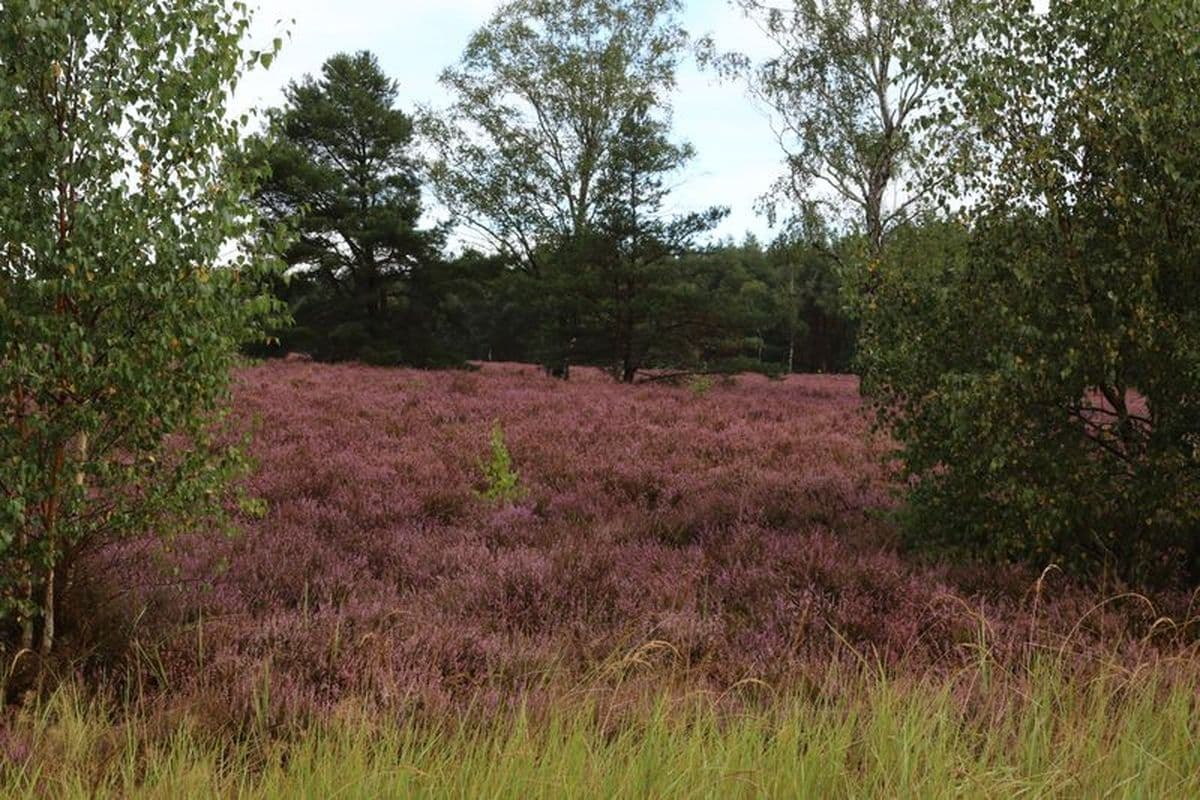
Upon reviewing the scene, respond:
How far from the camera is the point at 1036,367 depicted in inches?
229

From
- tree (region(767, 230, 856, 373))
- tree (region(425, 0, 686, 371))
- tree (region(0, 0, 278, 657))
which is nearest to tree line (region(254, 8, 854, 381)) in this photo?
tree (region(425, 0, 686, 371))

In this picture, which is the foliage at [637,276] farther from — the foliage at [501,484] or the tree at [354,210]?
the foliage at [501,484]

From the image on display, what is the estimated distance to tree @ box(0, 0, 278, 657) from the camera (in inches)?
152

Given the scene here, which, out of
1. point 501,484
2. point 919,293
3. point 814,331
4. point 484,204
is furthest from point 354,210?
point 814,331

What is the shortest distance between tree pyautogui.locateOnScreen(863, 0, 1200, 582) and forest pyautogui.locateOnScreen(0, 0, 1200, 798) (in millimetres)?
34

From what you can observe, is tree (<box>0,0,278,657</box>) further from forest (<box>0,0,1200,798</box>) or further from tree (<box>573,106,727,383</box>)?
tree (<box>573,106,727,383</box>)

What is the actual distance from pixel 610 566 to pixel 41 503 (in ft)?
12.7

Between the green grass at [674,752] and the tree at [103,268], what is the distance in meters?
1.03

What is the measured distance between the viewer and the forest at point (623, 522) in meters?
3.41

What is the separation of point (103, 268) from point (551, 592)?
3.46 m

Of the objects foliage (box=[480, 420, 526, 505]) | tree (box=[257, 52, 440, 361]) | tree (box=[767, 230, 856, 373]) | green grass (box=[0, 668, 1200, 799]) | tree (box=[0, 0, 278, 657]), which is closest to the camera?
green grass (box=[0, 668, 1200, 799])

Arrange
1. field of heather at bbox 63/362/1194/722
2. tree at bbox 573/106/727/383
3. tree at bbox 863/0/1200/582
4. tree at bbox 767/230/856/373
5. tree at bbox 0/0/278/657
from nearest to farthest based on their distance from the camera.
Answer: tree at bbox 0/0/278/657 < field of heather at bbox 63/362/1194/722 < tree at bbox 863/0/1200/582 < tree at bbox 573/106/727/383 < tree at bbox 767/230/856/373

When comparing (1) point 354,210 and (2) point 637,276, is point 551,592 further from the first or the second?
(1) point 354,210

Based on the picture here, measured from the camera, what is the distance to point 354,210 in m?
28.1
